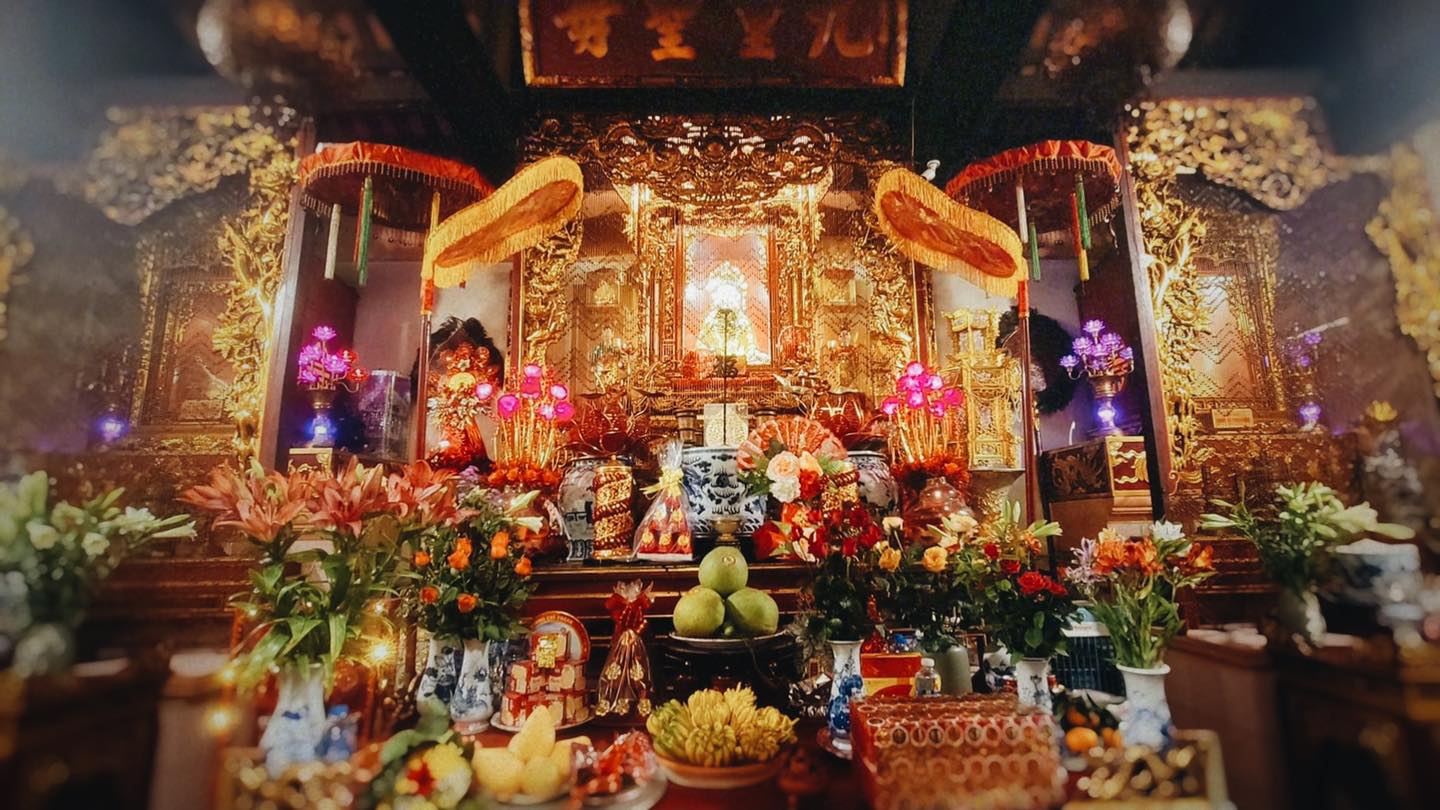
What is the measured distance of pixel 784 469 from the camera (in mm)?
1772

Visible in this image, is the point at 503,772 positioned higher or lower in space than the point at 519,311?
lower

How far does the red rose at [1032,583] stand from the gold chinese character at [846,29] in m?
2.94

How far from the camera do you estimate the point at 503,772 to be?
1.06 meters

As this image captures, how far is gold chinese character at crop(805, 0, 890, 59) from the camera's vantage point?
10.4ft

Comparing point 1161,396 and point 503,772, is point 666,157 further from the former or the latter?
point 503,772

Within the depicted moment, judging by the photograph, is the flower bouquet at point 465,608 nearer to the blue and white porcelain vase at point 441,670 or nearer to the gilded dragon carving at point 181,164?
the blue and white porcelain vase at point 441,670

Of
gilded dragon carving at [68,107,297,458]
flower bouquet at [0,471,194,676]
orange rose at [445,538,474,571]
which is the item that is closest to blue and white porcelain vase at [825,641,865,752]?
orange rose at [445,538,474,571]

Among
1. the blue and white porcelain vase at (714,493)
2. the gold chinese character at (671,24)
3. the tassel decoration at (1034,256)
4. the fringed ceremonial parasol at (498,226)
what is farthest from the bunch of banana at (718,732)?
the gold chinese character at (671,24)

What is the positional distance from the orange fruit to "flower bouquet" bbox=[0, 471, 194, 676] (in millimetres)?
1632

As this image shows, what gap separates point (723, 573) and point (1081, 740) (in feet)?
2.94

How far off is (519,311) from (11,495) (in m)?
2.83

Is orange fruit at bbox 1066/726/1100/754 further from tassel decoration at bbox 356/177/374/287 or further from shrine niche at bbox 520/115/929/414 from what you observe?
tassel decoration at bbox 356/177/374/287

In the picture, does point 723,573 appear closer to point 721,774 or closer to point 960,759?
point 721,774

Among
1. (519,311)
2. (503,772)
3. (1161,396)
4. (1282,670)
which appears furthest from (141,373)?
(1161,396)
